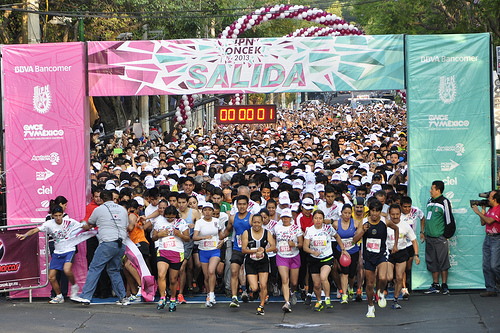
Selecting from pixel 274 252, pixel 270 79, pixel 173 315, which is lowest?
pixel 173 315

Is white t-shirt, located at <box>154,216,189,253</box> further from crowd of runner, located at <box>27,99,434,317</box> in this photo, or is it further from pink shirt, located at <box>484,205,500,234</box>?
pink shirt, located at <box>484,205,500,234</box>

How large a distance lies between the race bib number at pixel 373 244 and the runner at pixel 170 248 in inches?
102

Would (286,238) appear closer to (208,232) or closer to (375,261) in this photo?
(208,232)

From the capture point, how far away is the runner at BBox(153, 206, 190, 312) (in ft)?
35.5

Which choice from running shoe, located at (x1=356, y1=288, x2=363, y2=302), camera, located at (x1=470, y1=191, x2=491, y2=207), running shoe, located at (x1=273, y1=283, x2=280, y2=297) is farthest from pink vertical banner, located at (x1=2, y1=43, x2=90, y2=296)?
camera, located at (x1=470, y1=191, x2=491, y2=207)

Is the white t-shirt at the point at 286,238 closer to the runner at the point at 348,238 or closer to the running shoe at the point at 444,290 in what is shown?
the runner at the point at 348,238

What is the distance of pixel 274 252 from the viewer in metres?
11.0

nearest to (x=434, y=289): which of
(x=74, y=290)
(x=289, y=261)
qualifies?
(x=289, y=261)

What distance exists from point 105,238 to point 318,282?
319cm

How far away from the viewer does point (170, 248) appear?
10.9 metres

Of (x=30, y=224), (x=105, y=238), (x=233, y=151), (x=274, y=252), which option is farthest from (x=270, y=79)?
(x=233, y=151)

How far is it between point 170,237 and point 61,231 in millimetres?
1710

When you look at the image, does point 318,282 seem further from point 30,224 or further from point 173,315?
point 30,224

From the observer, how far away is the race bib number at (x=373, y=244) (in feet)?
34.2
